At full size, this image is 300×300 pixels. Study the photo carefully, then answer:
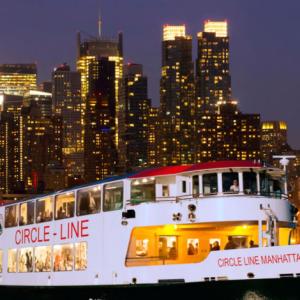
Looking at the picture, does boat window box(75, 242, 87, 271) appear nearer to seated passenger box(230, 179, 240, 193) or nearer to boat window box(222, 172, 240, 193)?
boat window box(222, 172, 240, 193)

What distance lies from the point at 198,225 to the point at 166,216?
1091 mm

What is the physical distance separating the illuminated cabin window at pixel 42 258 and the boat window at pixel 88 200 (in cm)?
286

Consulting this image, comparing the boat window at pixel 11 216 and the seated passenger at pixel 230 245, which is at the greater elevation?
the boat window at pixel 11 216

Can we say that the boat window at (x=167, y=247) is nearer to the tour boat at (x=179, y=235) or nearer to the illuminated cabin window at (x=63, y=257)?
the tour boat at (x=179, y=235)

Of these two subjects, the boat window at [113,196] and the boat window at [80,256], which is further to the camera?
the boat window at [80,256]

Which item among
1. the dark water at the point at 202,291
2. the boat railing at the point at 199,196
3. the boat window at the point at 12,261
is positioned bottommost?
the dark water at the point at 202,291

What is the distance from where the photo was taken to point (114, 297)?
3288cm

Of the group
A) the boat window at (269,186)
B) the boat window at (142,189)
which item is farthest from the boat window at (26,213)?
the boat window at (269,186)

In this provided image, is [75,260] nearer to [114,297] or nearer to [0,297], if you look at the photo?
[114,297]

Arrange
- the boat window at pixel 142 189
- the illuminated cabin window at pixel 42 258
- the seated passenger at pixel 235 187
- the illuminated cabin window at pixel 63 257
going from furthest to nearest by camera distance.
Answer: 1. the illuminated cabin window at pixel 42 258
2. the illuminated cabin window at pixel 63 257
3. the boat window at pixel 142 189
4. the seated passenger at pixel 235 187

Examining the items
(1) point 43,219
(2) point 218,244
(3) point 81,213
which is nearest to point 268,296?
(2) point 218,244

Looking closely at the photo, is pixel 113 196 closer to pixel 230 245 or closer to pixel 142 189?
pixel 142 189

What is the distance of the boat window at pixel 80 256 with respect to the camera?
114ft

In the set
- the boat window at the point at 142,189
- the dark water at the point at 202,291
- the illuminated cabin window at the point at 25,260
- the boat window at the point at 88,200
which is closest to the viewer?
the dark water at the point at 202,291
